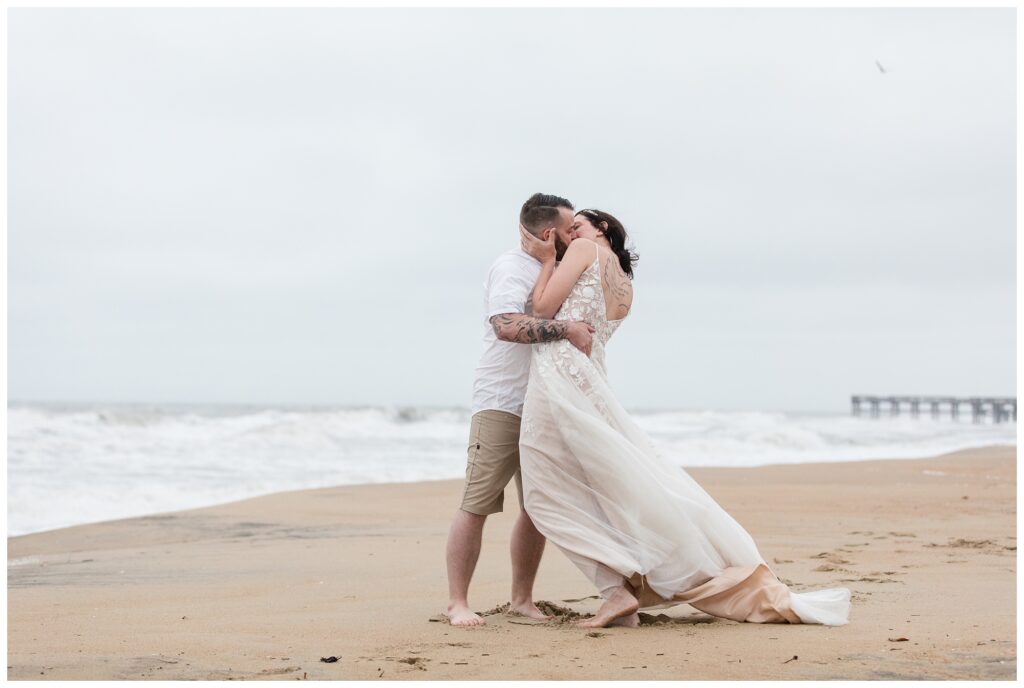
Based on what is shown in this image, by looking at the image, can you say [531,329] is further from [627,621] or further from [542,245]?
[627,621]

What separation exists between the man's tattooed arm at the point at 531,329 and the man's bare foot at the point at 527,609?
1.21m

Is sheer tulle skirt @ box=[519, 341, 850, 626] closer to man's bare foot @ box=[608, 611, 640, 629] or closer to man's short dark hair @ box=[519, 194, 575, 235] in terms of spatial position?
man's bare foot @ box=[608, 611, 640, 629]

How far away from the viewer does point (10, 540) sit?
8539 millimetres

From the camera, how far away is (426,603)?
17.0 ft

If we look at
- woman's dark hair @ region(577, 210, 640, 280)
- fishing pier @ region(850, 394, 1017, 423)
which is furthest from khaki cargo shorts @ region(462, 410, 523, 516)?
fishing pier @ region(850, 394, 1017, 423)

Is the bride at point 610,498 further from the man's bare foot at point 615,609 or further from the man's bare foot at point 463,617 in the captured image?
the man's bare foot at point 463,617

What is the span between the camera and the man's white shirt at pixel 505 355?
4.72 meters

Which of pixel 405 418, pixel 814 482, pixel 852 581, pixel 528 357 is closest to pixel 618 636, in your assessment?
pixel 528 357

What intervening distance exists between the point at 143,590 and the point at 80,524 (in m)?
4.39

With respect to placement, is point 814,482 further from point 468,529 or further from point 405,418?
point 405,418

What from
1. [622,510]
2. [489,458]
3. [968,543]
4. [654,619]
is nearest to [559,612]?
[654,619]

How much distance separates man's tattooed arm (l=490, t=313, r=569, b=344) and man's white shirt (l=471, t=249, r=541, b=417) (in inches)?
5.4

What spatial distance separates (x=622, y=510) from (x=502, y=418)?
27.0 inches

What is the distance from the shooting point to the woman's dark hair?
4.84 meters
